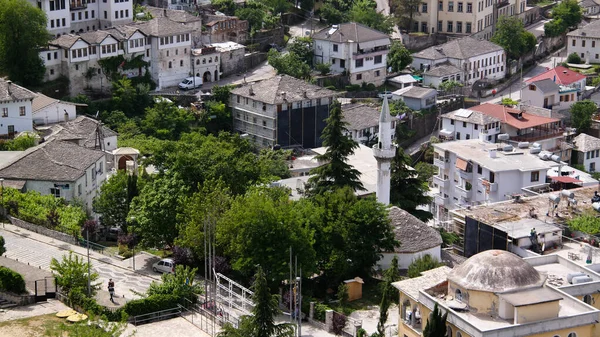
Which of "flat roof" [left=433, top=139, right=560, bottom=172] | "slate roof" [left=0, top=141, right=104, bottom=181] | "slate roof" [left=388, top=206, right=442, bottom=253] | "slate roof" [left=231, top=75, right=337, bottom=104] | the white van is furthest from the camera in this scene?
the white van

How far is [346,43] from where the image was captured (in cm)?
12050

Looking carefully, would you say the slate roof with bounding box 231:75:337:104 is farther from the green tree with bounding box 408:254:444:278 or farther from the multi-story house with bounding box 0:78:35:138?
the green tree with bounding box 408:254:444:278

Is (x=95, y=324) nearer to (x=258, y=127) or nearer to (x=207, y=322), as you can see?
(x=207, y=322)

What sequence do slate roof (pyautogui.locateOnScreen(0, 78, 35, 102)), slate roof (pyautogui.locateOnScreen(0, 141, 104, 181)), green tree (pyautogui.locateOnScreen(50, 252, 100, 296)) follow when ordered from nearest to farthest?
1. green tree (pyautogui.locateOnScreen(50, 252, 100, 296))
2. slate roof (pyautogui.locateOnScreen(0, 141, 104, 181))
3. slate roof (pyautogui.locateOnScreen(0, 78, 35, 102))

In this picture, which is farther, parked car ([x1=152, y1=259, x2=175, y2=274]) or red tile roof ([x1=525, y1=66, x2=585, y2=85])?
red tile roof ([x1=525, y1=66, x2=585, y2=85])

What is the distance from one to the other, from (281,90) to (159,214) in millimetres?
39064

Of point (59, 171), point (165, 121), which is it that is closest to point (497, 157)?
point (165, 121)

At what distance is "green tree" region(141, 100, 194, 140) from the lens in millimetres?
100938

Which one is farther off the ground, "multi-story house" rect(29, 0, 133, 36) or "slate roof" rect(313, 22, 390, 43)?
"multi-story house" rect(29, 0, 133, 36)

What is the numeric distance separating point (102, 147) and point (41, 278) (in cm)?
2934

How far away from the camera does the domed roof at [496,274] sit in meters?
53.9

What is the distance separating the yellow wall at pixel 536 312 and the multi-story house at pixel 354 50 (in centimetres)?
6934

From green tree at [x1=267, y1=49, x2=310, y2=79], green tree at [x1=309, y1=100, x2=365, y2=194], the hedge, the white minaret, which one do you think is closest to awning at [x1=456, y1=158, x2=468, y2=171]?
green tree at [x1=309, y1=100, x2=365, y2=194]

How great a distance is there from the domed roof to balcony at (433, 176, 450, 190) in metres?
37.8
